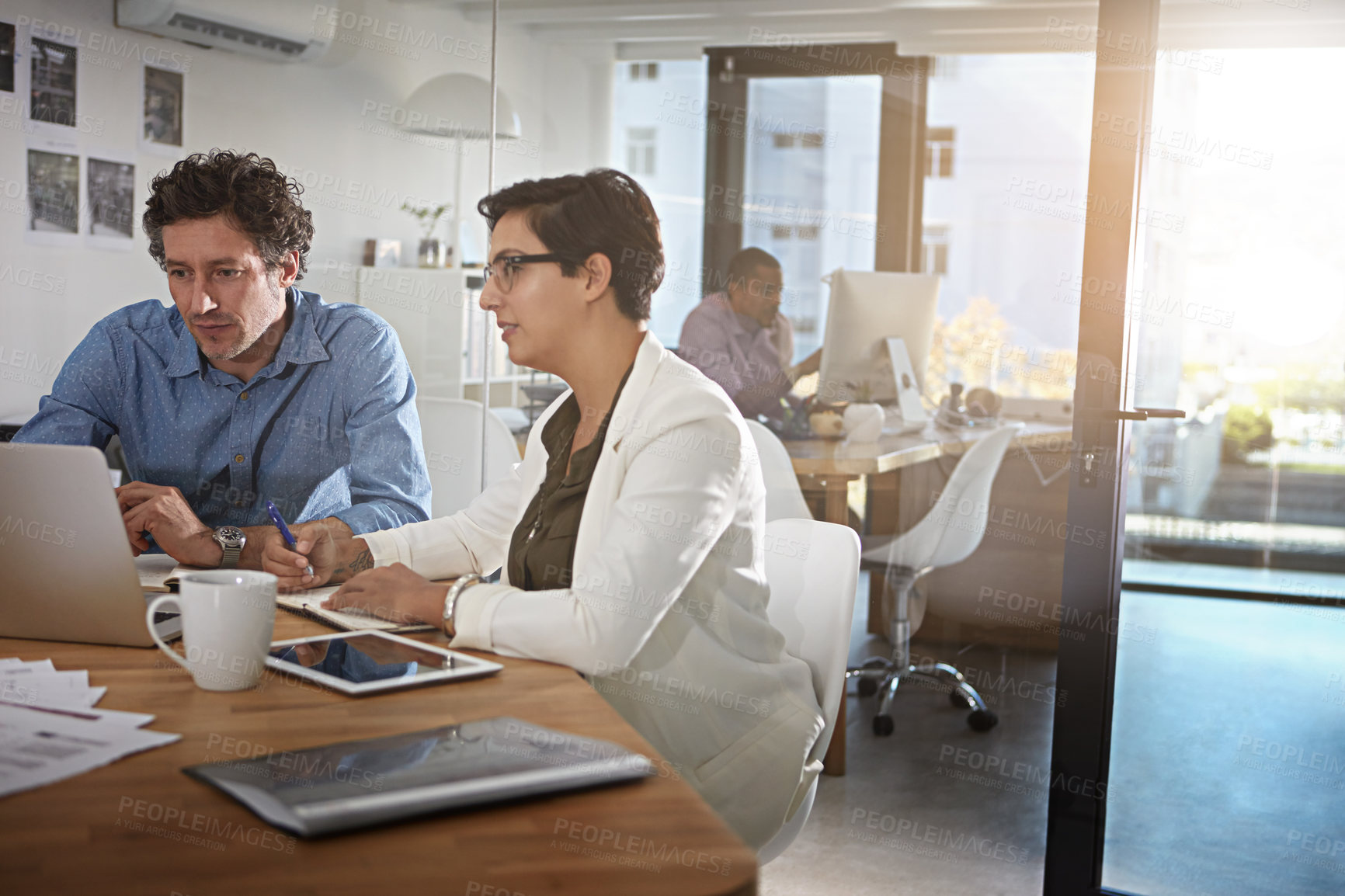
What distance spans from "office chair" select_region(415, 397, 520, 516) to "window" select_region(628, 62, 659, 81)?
260 centimetres

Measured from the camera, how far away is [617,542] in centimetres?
121

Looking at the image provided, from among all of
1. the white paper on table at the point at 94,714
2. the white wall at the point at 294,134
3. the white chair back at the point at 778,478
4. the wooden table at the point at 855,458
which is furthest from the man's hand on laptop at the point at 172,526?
the white wall at the point at 294,134

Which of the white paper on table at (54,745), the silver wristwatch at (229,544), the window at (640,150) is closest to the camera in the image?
the white paper on table at (54,745)

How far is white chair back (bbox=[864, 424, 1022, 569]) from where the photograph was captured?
344 centimetres

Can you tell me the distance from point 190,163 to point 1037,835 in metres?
2.33

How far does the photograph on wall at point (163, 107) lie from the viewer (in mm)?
3734

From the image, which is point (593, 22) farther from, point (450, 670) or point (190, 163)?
point (450, 670)

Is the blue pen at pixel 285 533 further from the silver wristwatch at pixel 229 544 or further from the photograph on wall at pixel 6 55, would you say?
the photograph on wall at pixel 6 55

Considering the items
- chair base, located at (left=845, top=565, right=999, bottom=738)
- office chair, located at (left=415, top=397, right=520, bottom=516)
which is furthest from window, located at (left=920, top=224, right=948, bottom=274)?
office chair, located at (left=415, top=397, right=520, bottom=516)

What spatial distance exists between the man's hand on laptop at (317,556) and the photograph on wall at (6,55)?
2.52 metres

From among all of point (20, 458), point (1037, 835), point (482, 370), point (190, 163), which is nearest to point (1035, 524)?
point (1037, 835)

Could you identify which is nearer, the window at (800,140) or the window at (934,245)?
the window at (934,245)

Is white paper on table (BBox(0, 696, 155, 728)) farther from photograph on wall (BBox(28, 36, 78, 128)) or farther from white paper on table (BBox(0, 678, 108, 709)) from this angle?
photograph on wall (BBox(28, 36, 78, 128))

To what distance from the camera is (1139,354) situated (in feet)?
7.47
